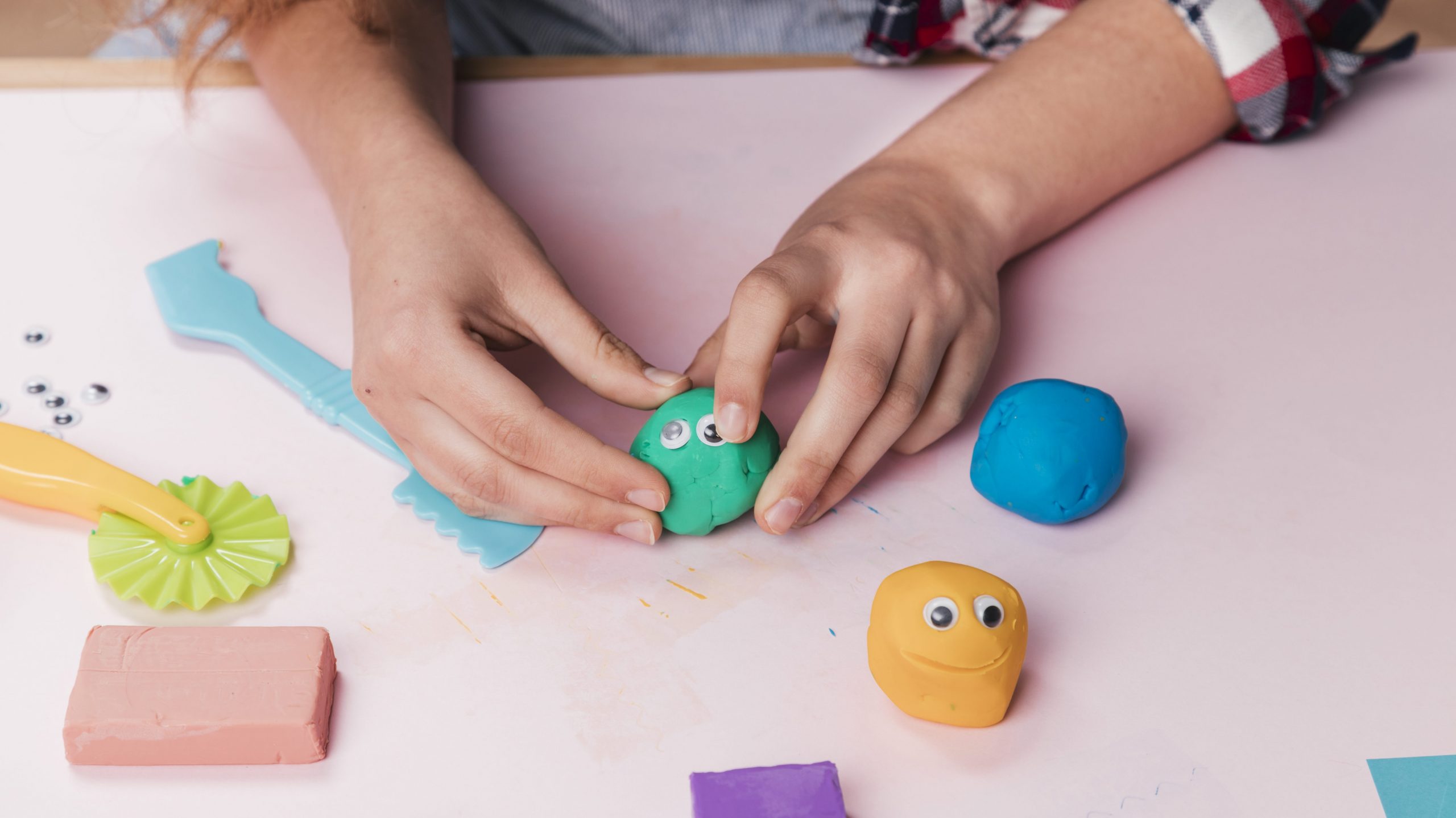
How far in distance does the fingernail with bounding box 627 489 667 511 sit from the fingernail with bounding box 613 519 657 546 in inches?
0.4

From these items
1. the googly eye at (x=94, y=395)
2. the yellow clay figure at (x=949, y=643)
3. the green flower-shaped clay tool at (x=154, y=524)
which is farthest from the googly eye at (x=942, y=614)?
the googly eye at (x=94, y=395)

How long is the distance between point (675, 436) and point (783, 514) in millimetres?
72

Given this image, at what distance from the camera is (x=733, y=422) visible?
593mm

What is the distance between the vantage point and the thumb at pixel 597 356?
0.63 metres

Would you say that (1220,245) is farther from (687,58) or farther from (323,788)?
(323,788)

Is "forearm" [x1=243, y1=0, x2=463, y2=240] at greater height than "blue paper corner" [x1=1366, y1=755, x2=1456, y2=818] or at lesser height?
greater

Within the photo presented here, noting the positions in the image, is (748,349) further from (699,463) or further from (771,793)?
(771,793)

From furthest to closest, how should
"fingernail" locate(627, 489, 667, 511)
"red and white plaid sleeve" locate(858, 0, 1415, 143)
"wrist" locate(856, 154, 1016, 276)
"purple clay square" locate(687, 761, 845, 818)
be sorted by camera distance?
"red and white plaid sleeve" locate(858, 0, 1415, 143), "wrist" locate(856, 154, 1016, 276), "fingernail" locate(627, 489, 667, 511), "purple clay square" locate(687, 761, 845, 818)

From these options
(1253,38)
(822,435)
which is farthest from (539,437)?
(1253,38)

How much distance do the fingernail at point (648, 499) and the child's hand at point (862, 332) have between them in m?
0.05

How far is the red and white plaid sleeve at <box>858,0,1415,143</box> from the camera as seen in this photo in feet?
2.75

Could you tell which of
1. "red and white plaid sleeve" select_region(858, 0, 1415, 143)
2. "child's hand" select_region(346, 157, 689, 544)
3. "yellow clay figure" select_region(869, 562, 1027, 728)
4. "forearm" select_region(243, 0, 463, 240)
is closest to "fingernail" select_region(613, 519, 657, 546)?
"child's hand" select_region(346, 157, 689, 544)

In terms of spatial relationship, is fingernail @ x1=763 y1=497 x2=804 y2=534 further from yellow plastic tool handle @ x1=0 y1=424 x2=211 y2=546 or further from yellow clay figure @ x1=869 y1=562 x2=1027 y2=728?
yellow plastic tool handle @ x1=0 y1=424 x2=211 y2=546

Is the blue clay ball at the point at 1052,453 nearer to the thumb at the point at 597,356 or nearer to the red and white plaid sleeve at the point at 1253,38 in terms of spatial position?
the thumb at the point at 597,356
